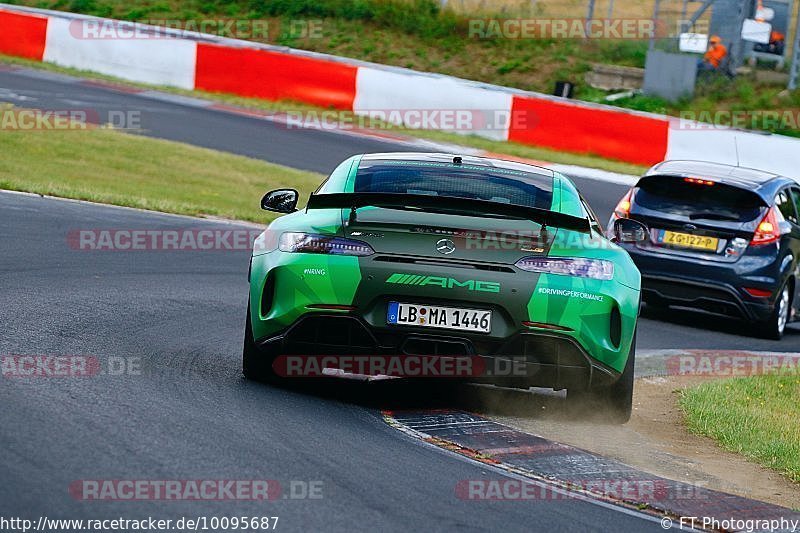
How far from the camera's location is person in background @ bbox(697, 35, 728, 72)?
2814 cm

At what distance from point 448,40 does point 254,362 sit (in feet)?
86.6

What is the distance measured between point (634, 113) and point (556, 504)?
1954cm

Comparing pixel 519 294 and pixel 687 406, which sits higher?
pixel 519 294

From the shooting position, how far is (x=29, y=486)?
483 centimetres

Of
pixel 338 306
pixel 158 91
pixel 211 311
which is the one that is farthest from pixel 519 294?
pixel 158 91

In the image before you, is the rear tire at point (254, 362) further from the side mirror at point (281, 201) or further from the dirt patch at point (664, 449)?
the dirt patch at point (664, 449)

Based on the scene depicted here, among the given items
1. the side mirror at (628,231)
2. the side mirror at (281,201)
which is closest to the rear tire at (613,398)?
the side mirror at (628,231)

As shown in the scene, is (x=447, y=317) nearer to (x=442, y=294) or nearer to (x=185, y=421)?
(x=442, y=294)

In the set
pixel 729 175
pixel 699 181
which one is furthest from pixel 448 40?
pixel 699 181

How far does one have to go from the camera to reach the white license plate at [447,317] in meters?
6.94

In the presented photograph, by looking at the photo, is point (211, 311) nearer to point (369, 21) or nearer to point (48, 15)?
point (48, 15)

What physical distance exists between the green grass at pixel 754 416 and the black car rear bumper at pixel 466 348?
112 centimetres

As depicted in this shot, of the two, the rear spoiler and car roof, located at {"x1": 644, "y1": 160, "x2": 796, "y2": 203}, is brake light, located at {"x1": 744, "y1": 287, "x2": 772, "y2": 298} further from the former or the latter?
the rear spoiler

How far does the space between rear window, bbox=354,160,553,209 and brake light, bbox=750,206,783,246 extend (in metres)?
5.28
